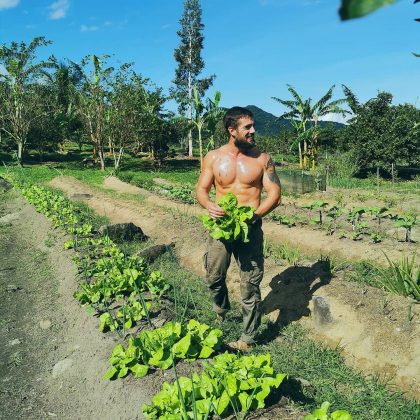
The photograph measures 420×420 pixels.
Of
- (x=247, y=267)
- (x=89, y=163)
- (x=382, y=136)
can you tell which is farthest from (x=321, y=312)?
(x=89, y=163)

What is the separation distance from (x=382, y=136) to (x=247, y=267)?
22.5 metres

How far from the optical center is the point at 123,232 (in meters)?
8.41

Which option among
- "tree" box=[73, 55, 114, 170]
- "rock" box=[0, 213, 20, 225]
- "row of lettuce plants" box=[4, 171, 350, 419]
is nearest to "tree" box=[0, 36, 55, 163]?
"tree" box=[73, 55, 114, 170]

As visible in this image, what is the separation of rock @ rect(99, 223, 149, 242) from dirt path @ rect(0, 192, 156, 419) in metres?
1.09

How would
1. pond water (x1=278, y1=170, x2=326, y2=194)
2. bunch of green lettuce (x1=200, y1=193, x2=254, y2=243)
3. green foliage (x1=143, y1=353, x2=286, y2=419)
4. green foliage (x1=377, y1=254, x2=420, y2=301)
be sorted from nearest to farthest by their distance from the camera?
green foliage (x1=143, y1=353, x2=286, y2=419) → bunch of green lettuce (x1=200, y1=193, x2=254, y2=243) → green foliage (x1=377, y1=254, x2=420, y2=301) → pond water (x1=278, y1=170, x2=326, y2=194)

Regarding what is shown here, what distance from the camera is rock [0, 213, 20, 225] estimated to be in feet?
36.4

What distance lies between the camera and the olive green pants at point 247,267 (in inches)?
161

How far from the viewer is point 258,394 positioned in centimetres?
274

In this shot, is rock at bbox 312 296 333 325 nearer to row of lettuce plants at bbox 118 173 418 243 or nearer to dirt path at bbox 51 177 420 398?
dirt path at bbox 51 177 420 398

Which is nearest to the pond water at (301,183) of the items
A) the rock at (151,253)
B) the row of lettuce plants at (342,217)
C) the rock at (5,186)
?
the row of lettuce plants at (342,217)

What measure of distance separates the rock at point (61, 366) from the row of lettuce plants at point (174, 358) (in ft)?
1.49

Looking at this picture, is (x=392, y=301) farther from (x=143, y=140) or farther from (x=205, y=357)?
(x=143, y=140)

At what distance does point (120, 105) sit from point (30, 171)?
6.29 m

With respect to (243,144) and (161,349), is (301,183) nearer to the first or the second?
(243,144)
